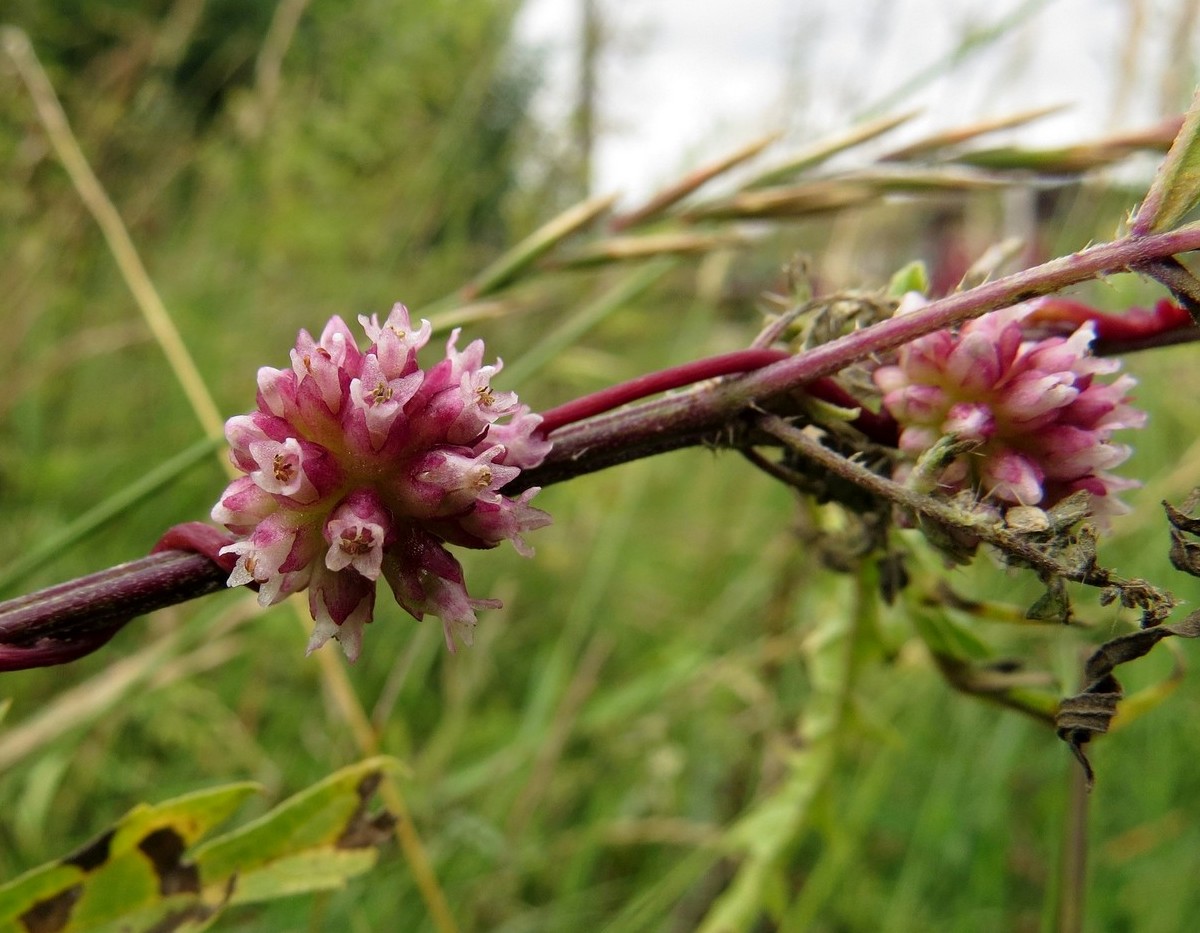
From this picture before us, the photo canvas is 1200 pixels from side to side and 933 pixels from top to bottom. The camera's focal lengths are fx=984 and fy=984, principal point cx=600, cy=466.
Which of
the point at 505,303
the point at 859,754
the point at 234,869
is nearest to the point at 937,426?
the point at 234,869

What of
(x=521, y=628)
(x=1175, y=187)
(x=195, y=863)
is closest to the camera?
(x=1175, y=187)

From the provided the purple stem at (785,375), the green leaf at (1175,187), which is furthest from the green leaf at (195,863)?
the green leaf at (1175,187)

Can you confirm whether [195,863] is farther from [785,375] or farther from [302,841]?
[785,375]

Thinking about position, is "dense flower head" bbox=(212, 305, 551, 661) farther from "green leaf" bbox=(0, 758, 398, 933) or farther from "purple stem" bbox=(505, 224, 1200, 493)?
"green leaf" bbox=(0, 758, 398, 933)

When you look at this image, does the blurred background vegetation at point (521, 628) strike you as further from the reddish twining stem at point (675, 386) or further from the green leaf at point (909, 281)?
the reddish twining stem at point (675, 386)

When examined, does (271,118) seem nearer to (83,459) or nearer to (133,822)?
(83,459)

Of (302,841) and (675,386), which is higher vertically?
(675,386)

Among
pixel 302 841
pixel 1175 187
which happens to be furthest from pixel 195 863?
pixel 1175 187
